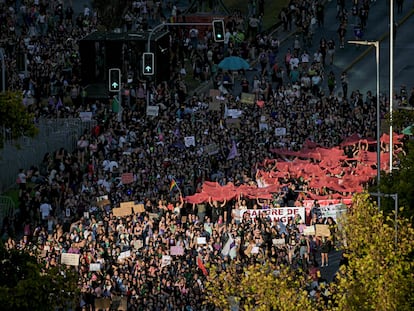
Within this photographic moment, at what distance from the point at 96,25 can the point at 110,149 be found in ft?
63.2

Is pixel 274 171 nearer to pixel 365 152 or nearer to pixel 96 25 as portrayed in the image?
pixel 365 152

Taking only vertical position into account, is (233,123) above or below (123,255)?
above

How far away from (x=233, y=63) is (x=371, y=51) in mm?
8794

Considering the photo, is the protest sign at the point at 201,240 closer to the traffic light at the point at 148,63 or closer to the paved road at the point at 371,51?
the traffic light at the point at 148,63

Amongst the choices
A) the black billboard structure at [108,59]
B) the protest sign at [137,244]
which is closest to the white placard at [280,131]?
the black billboard structure at [108,59]

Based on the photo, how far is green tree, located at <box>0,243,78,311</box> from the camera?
26281mm

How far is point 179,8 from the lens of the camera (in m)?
74.5

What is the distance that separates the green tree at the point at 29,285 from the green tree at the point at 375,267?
17.2 ft

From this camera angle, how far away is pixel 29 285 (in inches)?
1037

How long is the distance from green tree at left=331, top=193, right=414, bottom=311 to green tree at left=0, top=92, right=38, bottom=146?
6.49 meters

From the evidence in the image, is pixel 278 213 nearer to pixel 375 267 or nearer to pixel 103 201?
pixel 103 201

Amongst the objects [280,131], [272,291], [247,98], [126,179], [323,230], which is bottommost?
[323,230]

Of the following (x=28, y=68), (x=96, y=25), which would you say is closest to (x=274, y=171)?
(x=28, y=68)

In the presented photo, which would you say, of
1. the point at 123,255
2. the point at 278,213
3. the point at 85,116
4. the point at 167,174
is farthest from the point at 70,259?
the point at 85,116
